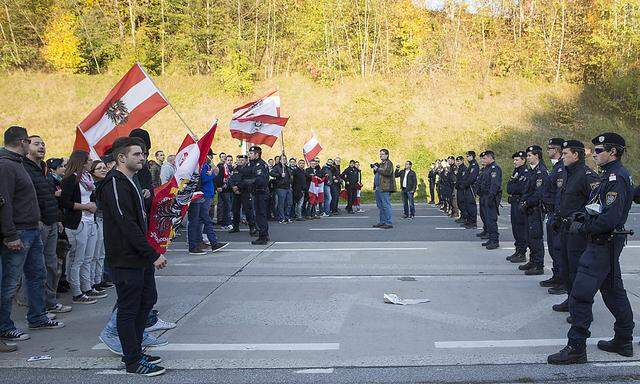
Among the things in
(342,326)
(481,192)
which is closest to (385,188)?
(481,192)

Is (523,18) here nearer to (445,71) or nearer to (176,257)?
(445,71)

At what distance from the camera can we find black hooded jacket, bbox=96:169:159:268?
431 cm

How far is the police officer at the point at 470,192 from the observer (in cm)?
1286

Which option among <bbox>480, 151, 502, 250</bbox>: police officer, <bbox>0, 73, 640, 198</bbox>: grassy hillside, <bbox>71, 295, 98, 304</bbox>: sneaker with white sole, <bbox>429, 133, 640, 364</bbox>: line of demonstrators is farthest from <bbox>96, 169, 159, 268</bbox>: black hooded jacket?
<bbox>0, 73, 640, 198</bbox>: grassy hillside

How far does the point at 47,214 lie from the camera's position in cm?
592

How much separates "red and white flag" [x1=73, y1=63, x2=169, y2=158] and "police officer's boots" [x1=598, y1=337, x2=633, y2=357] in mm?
5848

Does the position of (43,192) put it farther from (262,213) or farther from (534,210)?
(534,210)

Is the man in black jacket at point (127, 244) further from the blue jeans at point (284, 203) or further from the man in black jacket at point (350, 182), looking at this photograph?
the man in black jacket at point (350, 182)

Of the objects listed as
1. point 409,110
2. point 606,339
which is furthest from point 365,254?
point 409,110

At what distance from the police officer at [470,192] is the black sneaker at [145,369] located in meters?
9.93

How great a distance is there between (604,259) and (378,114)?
90.9 ft

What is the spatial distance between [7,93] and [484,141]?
104 feet

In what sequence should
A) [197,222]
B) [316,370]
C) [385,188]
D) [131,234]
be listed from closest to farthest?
[131,234]
[316,370]
[197,222]
[385,188]

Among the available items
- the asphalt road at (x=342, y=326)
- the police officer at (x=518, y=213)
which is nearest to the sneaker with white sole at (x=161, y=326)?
the asphalt road at (x=342, y=326)
